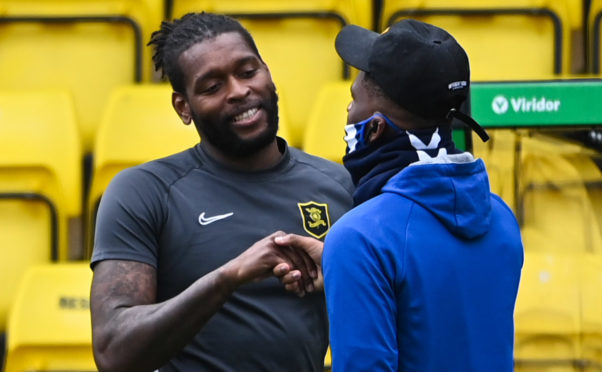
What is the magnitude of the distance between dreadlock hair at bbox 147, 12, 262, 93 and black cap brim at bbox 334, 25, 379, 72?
1.34 ft

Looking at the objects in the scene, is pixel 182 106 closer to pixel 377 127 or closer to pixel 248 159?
pixel 248 159

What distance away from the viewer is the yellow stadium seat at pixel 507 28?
410cm

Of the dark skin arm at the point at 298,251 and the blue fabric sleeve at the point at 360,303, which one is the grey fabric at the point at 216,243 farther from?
the blue fabric sleeve at the point at 360,303

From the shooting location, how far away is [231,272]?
1773 millimetres

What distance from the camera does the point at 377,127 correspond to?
5.17 ft

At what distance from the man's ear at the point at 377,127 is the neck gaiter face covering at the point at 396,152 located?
0.01m

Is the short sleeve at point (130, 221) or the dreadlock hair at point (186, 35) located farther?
the dreadlock hair at point (186, 35)

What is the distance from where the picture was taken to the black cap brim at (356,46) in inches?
64.8

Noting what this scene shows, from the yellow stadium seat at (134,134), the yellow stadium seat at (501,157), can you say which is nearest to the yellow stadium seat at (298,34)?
the yellow stadium seat at (134,134)

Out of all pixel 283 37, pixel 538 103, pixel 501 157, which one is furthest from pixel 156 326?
pixel 283 37

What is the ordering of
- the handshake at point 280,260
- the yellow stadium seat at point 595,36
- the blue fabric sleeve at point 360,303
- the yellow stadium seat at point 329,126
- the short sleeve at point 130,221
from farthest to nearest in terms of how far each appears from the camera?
the yellow stadium seat at point 595,36
the yellow stadium seat at point 329,126
the short sleeve at point 130,221
the handshake at point 280,260
the blue fabric sleeve at point 360,303

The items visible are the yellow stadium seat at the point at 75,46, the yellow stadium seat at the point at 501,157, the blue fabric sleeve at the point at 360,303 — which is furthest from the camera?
the yellow stadium seat at the point at 75,46

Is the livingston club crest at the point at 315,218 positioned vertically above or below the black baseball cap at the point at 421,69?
below

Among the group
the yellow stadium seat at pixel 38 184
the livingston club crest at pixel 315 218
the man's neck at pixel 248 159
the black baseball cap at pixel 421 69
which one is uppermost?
the black baseball cap at pixel 421 69
